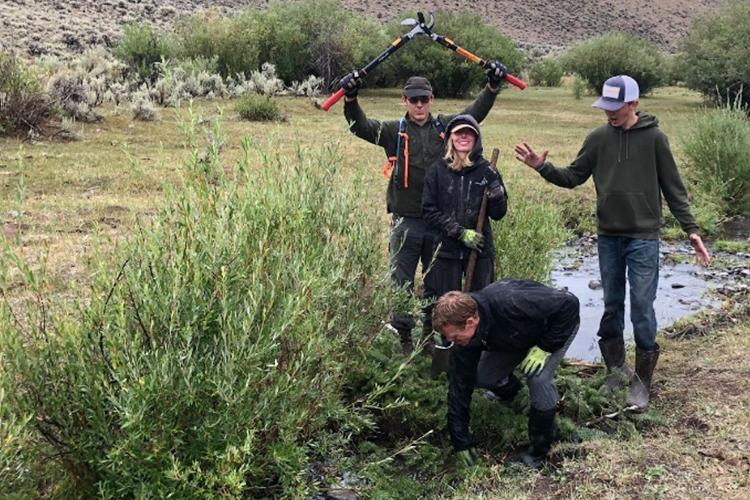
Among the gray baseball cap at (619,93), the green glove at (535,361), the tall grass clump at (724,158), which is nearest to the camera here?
the green glove at (535,361)

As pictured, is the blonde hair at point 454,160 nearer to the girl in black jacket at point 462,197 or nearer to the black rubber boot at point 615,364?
the girl in black jacket at point 462,197

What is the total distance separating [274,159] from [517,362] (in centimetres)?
202

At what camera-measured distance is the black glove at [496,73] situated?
5.13 metres

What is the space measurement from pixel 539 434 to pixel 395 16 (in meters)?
51.8

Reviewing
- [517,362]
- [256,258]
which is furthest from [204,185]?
[517,362]

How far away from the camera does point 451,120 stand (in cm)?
486

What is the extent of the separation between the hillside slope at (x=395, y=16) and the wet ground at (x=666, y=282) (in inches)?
867

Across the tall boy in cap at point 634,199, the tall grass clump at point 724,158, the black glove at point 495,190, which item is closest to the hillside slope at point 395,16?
the tall grass clump at point 724,158

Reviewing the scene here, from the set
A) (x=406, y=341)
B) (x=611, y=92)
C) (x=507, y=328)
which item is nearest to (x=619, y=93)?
(x=611, y=92)

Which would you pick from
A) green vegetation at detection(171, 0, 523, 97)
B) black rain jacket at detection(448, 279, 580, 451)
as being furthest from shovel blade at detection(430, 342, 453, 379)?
green vegetation at detection(171, 0, 523, 97)

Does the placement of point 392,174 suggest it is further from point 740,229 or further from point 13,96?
point 13,96

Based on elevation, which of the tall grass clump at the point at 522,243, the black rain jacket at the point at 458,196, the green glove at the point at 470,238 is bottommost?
the tall grass clump at the point at 522,243

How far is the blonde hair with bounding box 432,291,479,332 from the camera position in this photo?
3.86 meters

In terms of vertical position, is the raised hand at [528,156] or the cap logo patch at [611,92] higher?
the cap logo patch at [611,92]
